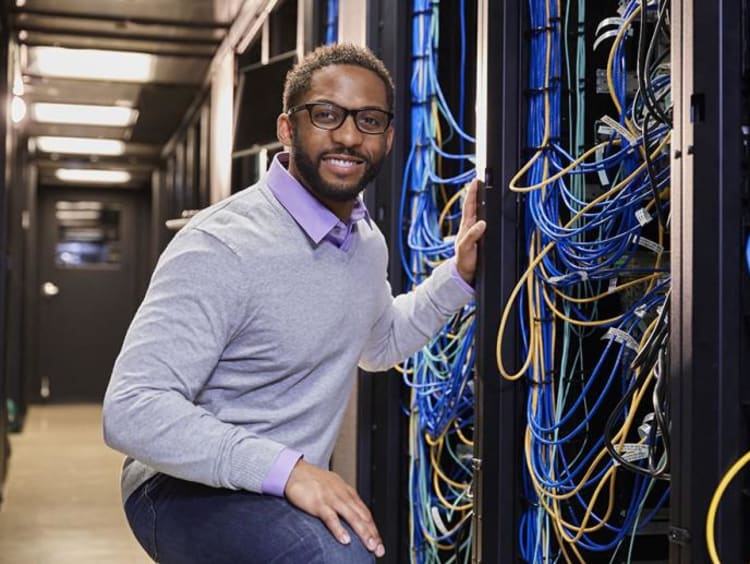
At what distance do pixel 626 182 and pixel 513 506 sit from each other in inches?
29.7

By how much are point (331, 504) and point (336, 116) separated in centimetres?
72

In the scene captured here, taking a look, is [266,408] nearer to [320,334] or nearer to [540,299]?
[320,334]

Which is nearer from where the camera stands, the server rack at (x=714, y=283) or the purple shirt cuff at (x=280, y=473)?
the server rack at (x=714, y=283)

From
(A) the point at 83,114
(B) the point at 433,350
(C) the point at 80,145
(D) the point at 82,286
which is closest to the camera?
(B) the point at 433,350

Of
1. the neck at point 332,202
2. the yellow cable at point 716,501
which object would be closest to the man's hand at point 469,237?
the neck at point 332,202

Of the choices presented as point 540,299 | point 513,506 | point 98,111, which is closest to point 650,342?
point 540,299

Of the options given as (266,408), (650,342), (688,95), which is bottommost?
(266,408)

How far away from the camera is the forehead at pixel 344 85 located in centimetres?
188

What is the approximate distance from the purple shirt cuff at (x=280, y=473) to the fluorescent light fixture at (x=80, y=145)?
30.2ft

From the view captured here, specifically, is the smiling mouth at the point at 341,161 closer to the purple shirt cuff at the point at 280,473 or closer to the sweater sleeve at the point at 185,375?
the sweater sleeve at the point at 185,375

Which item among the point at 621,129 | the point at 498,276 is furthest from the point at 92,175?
the point at 621,129

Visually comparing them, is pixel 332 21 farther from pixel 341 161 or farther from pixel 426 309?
pixel 341 161

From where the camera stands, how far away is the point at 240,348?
1.78m

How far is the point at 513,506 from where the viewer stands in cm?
224
